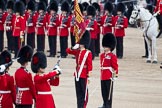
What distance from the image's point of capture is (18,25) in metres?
18.9

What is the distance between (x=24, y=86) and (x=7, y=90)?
0.83ft

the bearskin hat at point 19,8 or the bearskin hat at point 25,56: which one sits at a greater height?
the bearskin hat at point 19,8

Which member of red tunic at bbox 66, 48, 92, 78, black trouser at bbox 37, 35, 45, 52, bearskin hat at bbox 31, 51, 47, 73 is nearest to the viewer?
bearskin hat at bbox 31, 51, 47, 73

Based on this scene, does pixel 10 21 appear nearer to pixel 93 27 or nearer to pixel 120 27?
pixel 93 27

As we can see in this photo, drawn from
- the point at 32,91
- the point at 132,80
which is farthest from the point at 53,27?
the point at 32,91

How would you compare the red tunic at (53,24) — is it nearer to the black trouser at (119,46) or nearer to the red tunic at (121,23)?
the red tunic at (121,23)

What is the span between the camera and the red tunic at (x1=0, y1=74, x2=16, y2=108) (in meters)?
9.73

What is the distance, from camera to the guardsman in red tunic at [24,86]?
9.87 meters

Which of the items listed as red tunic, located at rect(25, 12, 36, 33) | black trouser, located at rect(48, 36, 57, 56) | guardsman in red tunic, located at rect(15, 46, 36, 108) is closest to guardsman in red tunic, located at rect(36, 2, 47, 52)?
red tunic, located at rect(25, 12, 36, 33)

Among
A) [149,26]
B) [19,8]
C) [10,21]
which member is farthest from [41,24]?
[149,26]

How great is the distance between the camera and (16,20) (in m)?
18.9

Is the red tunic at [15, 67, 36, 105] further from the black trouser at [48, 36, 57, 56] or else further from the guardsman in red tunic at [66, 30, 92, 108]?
the black trouser at [48, 36, 57, 56]

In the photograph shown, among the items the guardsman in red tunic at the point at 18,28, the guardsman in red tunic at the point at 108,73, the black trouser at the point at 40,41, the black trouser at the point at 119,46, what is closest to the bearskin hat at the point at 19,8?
the guardsman in red tunic at the point at 18,28

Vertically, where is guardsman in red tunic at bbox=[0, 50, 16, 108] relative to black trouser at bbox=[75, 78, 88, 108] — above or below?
above
